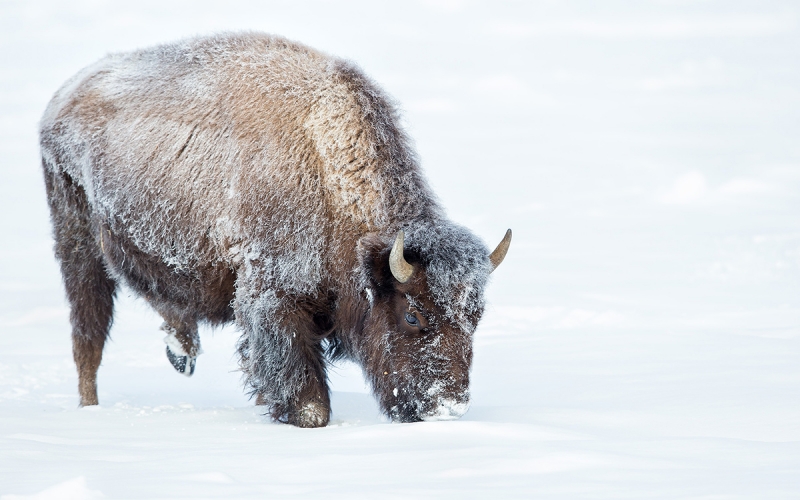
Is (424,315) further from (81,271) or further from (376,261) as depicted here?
(81,271)

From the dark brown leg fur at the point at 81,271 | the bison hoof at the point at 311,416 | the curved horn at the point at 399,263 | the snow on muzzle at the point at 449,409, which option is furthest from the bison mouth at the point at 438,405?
the dark brown leg fur at the point at 81,271

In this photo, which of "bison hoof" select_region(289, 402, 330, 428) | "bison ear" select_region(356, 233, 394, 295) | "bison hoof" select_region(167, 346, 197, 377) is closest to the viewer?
"bison ear" select_region(356, 233, 394, 295)

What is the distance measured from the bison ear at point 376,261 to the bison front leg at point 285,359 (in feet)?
1.75

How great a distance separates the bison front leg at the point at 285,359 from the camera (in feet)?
16.0

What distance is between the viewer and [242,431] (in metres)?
4.33

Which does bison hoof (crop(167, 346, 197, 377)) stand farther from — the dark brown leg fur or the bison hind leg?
the dark brown leg fur

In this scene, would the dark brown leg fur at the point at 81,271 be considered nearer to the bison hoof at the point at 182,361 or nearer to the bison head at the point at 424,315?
the bison hoof at the point at 182,361

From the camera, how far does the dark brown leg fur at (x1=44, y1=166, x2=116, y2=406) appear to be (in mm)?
6594

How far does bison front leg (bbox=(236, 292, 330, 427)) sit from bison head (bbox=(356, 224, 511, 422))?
1.37 ft

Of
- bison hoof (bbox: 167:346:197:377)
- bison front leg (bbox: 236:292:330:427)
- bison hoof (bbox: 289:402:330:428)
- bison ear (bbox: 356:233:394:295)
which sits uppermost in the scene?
bison ear (bbox: 356:233:394:295)

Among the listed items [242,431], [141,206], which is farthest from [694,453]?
[141,206]

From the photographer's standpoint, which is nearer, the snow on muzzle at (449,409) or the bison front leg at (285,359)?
the snow on muzzle at (449,409)

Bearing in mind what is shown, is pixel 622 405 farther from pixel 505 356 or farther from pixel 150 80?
pixel 150 80

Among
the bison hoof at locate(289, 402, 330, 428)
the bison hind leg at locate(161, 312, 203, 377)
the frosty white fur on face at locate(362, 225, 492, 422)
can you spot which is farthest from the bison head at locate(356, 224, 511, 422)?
the bison hind leg at locate(161, 312, 203, 377)
